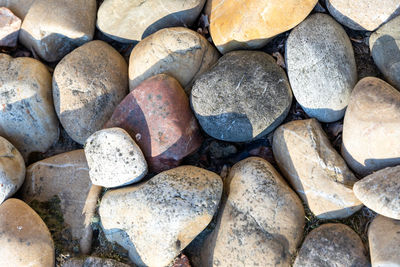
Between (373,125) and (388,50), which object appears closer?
(373,125)

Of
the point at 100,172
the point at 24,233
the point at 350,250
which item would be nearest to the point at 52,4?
the point at 100,172

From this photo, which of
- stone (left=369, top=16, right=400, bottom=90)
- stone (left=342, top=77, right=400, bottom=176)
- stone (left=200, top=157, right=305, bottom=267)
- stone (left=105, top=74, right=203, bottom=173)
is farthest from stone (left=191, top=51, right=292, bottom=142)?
stone (left=369, top=16, right=400, bottom=90)

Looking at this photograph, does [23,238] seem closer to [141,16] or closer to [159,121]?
[159,121]

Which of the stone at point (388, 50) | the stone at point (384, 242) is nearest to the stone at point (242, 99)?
the stone at point (388, 50)

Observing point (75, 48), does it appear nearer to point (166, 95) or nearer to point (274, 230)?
point (166, 95)

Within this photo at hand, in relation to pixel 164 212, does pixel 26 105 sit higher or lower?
higher

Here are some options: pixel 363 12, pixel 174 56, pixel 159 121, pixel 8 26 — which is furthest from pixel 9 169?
pixel 363 12

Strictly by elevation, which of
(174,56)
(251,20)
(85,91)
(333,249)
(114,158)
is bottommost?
(333,249)
